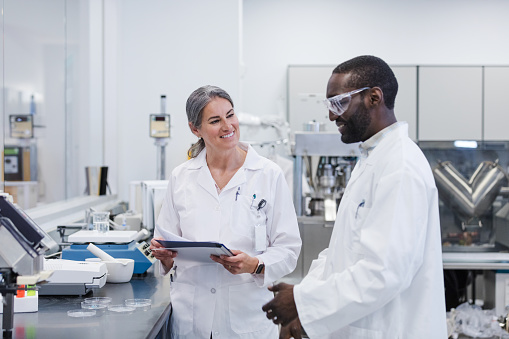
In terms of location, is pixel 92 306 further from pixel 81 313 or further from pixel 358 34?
pixel 358 34

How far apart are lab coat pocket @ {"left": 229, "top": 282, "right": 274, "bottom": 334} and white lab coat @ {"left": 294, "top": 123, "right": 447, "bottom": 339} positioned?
451 millimetres

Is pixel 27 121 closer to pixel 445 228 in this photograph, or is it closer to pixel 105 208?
pixel 105 208

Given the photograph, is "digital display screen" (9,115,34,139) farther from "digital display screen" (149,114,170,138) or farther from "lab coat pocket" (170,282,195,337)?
"lab coat pocket" (170,282,195,337)

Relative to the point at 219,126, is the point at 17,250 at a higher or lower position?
lower

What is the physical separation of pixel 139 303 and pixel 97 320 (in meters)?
0.22

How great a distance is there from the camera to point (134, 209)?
3.69 meters

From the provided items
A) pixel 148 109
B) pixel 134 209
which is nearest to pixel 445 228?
pixel 134 209

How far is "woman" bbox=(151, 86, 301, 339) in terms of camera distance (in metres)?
1.92

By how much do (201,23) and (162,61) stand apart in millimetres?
388

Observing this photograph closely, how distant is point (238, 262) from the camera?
6.04ft

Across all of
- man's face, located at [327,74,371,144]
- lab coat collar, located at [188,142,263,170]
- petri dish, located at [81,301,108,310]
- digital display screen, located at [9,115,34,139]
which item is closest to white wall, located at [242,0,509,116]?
digital display screen, located at [9,115,34,139]

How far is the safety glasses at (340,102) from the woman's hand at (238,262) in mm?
557

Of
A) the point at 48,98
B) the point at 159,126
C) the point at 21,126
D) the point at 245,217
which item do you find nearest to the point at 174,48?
the point at 159,126

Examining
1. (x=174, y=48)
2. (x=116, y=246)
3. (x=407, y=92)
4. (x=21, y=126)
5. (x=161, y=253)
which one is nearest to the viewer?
(x=161, y=253)
